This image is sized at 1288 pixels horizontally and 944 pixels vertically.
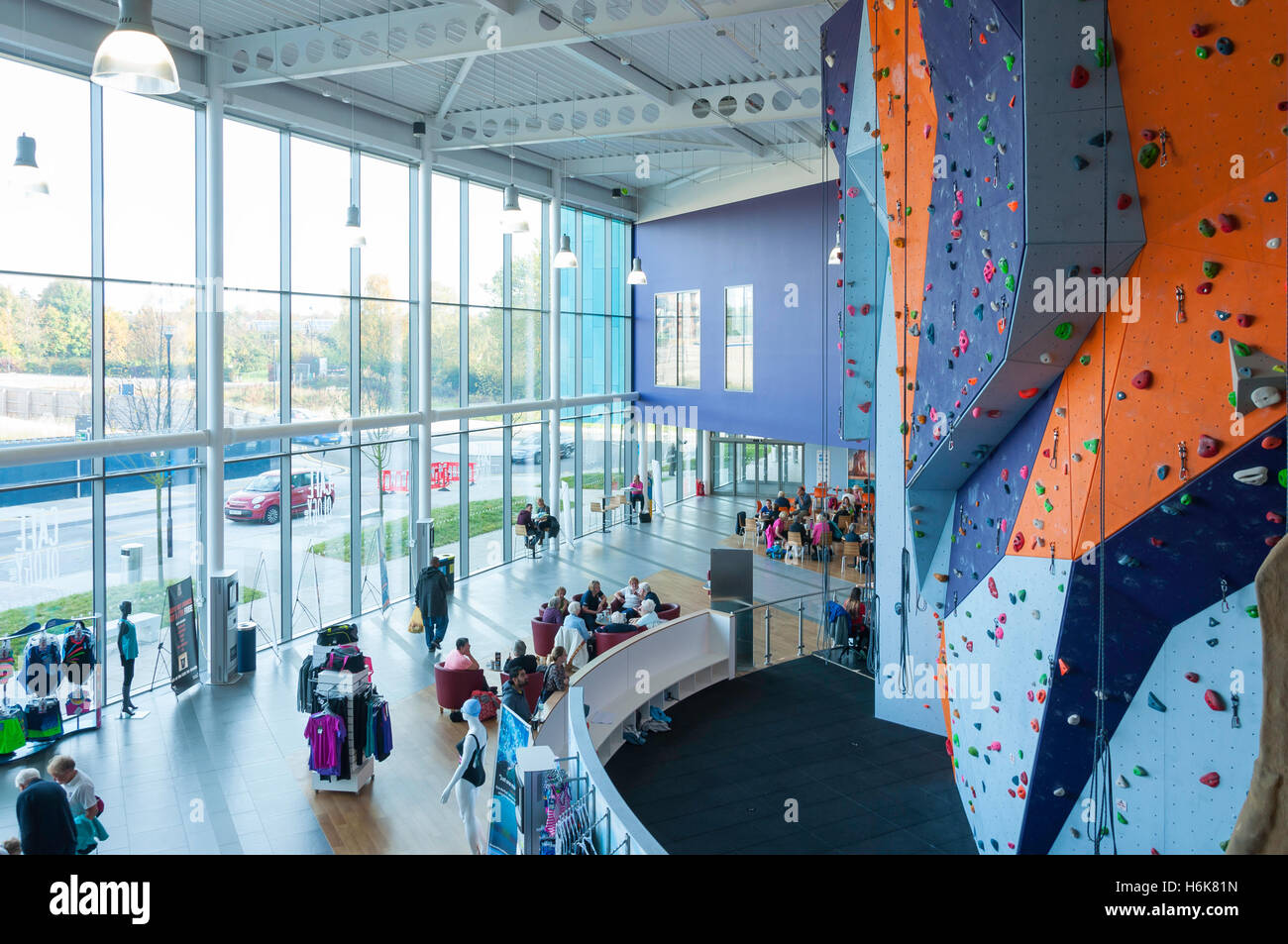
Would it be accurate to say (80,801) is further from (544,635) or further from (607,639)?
(544,635)

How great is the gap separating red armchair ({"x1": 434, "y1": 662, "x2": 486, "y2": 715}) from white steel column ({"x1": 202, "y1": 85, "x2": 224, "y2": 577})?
12.2 ft

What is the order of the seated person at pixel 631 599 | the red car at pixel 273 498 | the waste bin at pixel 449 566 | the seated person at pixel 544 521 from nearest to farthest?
the seated person at pixel 631 599 → the red car at pixel 273 498 → the waste bin at pixel 449 566 → the seated person at pixel 544 521

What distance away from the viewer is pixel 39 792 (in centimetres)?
601

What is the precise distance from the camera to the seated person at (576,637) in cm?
1113

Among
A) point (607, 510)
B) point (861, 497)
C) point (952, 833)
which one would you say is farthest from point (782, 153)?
point (952, 833)

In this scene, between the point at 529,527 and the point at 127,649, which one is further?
the point at 529,527

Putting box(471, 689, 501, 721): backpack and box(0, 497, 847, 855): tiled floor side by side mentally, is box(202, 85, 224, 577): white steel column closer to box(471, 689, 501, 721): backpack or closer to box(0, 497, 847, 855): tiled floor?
box(0, 497, 847, 855): tiled floor

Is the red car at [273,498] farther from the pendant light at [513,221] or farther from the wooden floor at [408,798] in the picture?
the pendant light at [513,221]

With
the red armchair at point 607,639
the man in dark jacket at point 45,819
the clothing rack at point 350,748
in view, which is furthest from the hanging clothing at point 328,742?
the red armchair at point 607,639

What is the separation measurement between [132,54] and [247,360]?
895 centimetres

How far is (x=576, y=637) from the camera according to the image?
1118 cm

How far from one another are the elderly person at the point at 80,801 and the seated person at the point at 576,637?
5.28m

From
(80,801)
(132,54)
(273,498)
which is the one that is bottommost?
(80,801)

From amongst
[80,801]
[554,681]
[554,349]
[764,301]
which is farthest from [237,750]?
[764,301]
